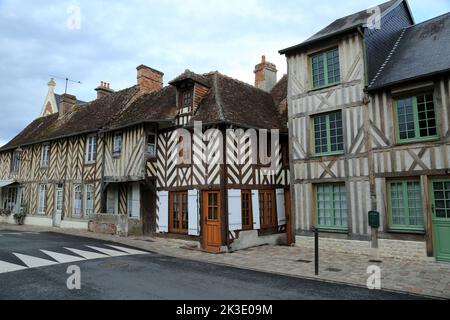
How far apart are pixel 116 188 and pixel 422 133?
10.8 m

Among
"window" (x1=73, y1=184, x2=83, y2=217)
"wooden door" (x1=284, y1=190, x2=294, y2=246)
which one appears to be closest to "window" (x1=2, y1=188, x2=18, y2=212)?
"window" (x1=73, y1=184, x2=83, y2=217)

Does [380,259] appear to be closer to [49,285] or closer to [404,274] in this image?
[404,274]

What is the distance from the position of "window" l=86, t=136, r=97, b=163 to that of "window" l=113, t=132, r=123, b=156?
61.9 inches

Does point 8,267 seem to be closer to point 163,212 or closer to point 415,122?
point 163,212

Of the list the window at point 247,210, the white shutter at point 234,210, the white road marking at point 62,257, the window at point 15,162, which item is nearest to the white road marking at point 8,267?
the white road marking at point 62,257

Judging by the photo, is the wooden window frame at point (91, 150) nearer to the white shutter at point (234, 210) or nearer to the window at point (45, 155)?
the window at point (45, 155)

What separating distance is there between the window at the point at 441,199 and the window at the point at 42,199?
Answer: 16.3 m

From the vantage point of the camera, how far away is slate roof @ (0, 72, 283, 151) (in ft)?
34.9

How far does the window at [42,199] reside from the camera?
16089 millimetres

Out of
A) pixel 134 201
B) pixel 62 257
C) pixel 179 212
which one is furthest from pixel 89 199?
pixel 62 257

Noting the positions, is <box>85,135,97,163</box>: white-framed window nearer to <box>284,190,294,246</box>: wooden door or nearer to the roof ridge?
<box>284,190,294,246</box>: wooden door

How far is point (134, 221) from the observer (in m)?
12.0

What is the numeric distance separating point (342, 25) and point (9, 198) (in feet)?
65.5

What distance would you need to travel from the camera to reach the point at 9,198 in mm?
19125
